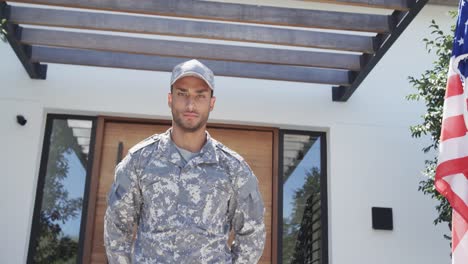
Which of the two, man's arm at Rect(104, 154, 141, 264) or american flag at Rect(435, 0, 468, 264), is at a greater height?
american flag at Rect(435, 0, 468, 264)

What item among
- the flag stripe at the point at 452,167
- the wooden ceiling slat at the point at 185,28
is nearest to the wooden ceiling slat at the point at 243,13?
the wooden ceiling slat at the point at 185,28

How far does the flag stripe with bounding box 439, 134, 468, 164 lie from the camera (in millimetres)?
3213

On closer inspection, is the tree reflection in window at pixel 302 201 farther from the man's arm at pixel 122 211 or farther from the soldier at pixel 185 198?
the man's arm at pixel 122 211

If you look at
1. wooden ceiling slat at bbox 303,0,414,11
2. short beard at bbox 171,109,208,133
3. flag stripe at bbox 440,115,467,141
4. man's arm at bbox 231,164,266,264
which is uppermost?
wooden ceiling slat at bbox 303,0,414,11

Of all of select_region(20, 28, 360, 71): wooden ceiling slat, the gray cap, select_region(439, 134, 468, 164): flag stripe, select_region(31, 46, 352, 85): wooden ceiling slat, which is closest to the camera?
the gray cap

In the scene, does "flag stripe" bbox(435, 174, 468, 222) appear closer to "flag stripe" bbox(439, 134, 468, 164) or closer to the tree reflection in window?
"flag stripe" bbox(439, 134, 468, 164)

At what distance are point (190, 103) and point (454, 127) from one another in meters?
2.00

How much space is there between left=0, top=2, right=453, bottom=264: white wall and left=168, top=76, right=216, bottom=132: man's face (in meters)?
2.76

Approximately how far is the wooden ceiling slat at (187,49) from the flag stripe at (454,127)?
4.10ft

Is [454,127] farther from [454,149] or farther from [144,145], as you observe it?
[144,145]

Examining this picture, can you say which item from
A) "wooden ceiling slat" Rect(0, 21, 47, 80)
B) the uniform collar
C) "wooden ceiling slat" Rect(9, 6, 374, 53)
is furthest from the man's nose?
"wooden ceiling slat" Rect(0, 21, 47, 80)

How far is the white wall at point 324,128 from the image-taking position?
15.2 feet

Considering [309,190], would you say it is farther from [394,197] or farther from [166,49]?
[166,49]

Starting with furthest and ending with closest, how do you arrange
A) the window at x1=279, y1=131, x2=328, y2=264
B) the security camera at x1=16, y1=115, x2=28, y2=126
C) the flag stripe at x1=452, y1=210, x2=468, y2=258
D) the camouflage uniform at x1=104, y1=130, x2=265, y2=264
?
the window at x1=279, y1=131, x2=328, y2=264
the security camera at x1=16, y1=115, x2=28, y2=126
the flag stripe at x1=452, y1=210, x2=468, y2=258
the camouflage uniform at x1=104, y1=130, x2=265, y2=264
